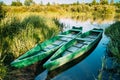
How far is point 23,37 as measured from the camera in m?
9.67

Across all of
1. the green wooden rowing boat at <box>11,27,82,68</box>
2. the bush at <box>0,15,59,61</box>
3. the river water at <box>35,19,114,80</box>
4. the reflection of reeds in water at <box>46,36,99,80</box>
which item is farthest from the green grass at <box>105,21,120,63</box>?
the bush at <box>0,15,59,61</box>

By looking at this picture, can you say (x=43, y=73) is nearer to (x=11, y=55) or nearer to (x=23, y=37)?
(x=11, y=55)

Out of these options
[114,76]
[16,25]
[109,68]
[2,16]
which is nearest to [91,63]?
[109,68]

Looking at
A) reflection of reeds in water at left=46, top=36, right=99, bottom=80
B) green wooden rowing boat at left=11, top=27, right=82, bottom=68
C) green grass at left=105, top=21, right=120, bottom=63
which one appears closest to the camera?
green wooden rowing boat at left=11, top=27, right=82, bottom=68

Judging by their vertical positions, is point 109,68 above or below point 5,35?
below

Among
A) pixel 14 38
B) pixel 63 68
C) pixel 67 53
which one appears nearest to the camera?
pixel 63 68

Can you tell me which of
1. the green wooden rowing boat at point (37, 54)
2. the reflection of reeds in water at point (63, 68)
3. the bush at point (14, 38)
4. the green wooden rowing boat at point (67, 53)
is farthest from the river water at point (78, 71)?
the bush at point (14, 38)

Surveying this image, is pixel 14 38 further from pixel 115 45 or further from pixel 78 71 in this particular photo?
pixel 115 45

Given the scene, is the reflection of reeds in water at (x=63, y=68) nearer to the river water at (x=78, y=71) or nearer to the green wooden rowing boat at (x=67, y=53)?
the river water at (x=78, y=71)

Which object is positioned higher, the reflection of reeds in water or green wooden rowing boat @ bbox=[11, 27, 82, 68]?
green wooden rowing boat @ bbox=[11, 27, 82, 68]

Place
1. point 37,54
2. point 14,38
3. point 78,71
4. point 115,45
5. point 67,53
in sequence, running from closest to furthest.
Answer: point 78,71 → point 37,54 → point 115,45 → point 14,38 → point 67,53

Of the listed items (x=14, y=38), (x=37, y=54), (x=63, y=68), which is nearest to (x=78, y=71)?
(x=63, y=68)

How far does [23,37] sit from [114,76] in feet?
16.0

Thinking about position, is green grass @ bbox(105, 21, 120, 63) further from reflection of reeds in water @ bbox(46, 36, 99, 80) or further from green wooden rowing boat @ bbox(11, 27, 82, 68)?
green wooden rowing boat @ bbox(11, 27, 82, 68)
